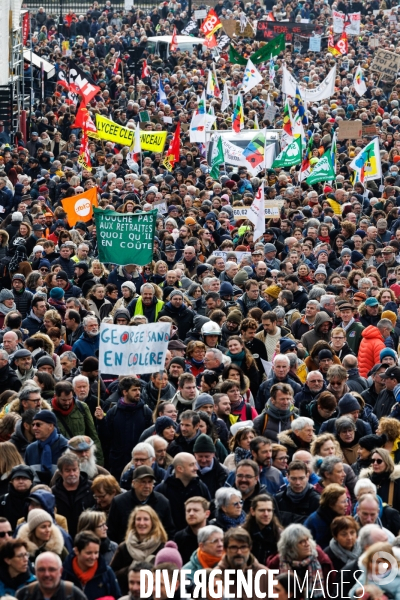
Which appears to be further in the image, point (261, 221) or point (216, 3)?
point (216, 3)

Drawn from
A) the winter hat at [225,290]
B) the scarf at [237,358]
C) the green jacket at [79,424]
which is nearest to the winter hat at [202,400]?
the green jacket at [79,424]

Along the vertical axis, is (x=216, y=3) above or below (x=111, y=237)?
below

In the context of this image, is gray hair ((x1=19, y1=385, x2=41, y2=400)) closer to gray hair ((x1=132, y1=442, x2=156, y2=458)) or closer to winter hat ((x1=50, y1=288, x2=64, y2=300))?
gray hair ((x1=132, y1=442, x2=156, y2=458))

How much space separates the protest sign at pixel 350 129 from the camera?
1121 inches

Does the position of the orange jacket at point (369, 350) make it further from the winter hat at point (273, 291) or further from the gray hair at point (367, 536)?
the gray hair at point (367, 536)

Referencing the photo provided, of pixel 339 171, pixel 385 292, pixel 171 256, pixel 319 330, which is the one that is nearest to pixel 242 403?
pixel 319 330

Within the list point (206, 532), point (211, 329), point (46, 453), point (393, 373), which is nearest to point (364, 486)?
point (206, 532)

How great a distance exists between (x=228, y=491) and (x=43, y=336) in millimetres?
4116

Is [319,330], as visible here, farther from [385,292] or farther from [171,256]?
[171,256]

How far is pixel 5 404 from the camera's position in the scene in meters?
11.3

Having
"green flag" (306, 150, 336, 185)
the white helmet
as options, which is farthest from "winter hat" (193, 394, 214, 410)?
"green flag" (306, 150, 336, 185)

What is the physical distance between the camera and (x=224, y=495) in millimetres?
8922

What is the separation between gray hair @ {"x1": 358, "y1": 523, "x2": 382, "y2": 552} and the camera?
26.8 feet

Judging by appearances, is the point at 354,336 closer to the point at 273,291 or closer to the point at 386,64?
the point at 273,291
